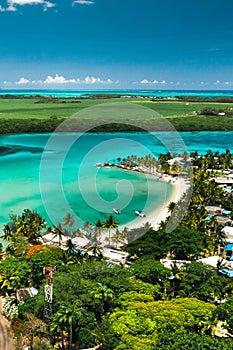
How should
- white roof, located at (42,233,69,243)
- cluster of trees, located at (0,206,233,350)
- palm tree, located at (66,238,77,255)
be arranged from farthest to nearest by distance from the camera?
white roof, located at (42,233,69,243) → palm tree, located at (66,238,77,255) → cluster of trees, located at (0,206,233,350)

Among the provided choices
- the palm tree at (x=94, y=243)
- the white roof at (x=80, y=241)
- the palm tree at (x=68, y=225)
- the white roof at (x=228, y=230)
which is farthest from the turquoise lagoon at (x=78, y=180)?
the white roof at (x=228, y=230)

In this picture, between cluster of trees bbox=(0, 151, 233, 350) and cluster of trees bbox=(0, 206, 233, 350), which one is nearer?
cluster of trees bbox=(0, 206, 233, 350)

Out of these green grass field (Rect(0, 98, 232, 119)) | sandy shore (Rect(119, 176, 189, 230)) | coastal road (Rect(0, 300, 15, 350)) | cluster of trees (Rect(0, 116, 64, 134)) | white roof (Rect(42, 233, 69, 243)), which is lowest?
coastal road (Rect(0, 300, 15, 350))

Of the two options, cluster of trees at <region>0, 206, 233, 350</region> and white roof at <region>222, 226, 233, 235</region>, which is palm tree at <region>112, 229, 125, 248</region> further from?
white roof at <region>222, 226, 233, 235</region>

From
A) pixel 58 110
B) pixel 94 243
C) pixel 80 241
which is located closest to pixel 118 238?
pixel 94 243

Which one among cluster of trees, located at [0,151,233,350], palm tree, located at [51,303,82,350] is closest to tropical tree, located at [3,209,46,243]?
cluster of trees, located at [0,151,233,350]

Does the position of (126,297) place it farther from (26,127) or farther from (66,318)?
(26,127)
